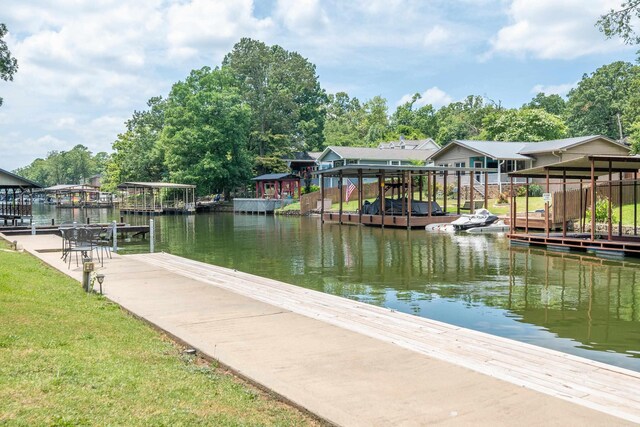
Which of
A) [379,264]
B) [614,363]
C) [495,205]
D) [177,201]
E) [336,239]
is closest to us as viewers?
[614,363]

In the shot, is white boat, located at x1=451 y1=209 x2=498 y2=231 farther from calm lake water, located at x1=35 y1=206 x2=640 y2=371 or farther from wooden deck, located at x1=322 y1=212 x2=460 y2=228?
calm lake water, located at x1=35 y1=206 x2=640 y2=371

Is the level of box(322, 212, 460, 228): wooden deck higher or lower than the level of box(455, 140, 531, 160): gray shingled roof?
lower

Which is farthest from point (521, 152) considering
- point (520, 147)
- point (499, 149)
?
point (520, 147)

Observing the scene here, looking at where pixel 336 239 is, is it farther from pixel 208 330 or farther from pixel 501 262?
pixel 208 330

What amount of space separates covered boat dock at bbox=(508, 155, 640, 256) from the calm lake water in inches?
44.3

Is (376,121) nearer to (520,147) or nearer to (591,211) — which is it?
(520,147)

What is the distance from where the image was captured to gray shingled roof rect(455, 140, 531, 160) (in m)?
42.6

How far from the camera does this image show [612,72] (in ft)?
198

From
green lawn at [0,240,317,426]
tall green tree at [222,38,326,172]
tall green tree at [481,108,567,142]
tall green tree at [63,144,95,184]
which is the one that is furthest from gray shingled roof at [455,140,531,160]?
tall green tree at [63,144,95,184]

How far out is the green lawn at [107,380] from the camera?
4117 mm

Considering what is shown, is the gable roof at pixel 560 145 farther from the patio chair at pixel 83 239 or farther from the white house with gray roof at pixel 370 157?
the patio chair at pixel 83 239

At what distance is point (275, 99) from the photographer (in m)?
72.8

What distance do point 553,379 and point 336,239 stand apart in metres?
21.3

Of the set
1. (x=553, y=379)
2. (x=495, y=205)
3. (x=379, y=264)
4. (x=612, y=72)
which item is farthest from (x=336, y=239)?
(x=612, y=72)
